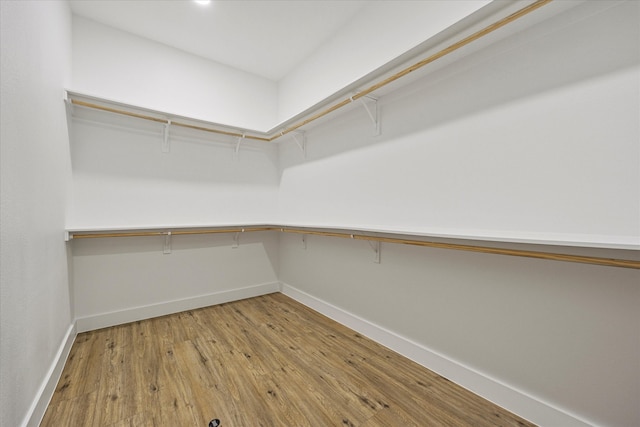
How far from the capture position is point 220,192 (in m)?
3.01

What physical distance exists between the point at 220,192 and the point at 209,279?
0.98 metres

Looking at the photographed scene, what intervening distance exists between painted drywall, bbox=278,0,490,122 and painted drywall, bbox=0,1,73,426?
5.53 feet

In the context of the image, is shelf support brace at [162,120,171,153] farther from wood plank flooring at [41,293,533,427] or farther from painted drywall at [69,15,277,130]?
wood plank flooring at [41,293,533,427]

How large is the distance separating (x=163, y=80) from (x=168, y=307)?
7.63ft

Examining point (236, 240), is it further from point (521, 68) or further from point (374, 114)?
point (521, 68)

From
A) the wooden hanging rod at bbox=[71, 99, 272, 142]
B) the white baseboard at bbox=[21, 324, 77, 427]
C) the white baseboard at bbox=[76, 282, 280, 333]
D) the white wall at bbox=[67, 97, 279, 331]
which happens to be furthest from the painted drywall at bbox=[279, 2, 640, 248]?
the white baseboard at bbox=[21, 324, 77, 427]

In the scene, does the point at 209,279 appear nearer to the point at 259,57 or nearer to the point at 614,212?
the point at 259,57

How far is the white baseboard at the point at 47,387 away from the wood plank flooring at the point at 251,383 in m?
0.05

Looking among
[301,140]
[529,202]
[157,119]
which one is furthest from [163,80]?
[529,202]

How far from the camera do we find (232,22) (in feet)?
7.94

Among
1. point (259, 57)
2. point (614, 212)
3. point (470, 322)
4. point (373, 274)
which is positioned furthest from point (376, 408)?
point (259, 57)

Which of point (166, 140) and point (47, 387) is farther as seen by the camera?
point (166, 140)

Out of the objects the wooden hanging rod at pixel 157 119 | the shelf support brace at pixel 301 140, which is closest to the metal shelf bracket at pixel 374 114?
the shelf support brace at pixel 301 140

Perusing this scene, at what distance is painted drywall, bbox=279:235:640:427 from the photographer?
1.07 meters
